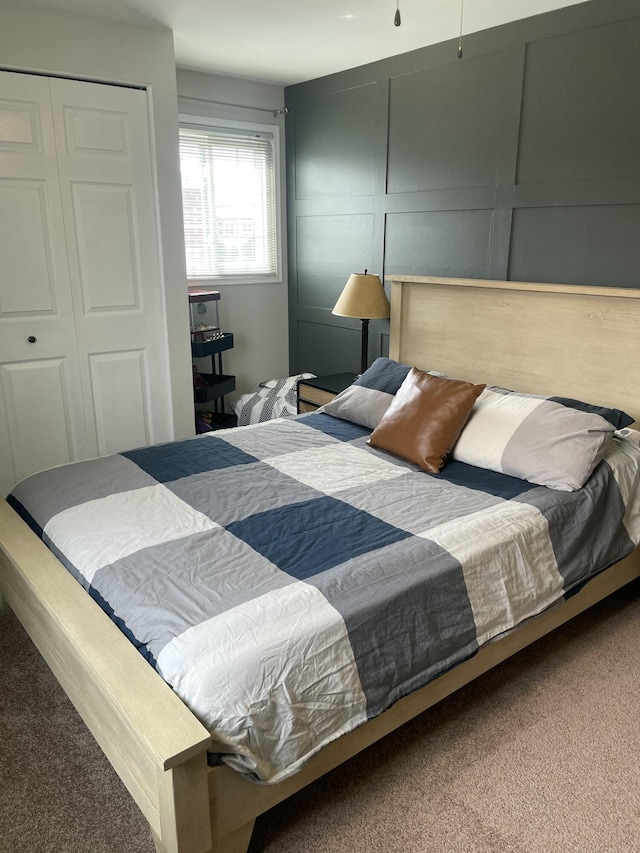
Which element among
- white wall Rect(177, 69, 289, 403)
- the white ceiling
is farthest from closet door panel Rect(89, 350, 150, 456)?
the white ceiling

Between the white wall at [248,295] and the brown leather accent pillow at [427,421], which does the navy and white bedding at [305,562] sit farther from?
the white wall at [248,295]

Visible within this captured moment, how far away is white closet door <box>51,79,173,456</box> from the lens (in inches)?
120

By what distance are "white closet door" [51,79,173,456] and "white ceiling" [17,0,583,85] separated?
16.0 inches

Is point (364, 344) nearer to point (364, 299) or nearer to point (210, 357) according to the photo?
point (364, 299)

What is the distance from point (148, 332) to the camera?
343cm

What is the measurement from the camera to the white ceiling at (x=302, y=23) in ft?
8.84

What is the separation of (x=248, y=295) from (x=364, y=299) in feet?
4.07

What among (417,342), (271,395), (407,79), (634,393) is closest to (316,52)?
(407,79)

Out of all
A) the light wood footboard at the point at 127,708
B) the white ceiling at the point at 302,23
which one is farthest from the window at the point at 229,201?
the light wood footboard at the point at 127,708

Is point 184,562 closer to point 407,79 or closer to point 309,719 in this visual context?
point 309,719

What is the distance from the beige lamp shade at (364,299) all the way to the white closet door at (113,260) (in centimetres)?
102

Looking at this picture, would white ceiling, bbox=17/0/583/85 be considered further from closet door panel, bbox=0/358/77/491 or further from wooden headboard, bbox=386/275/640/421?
closet door panel, bbox=0/358/77/491

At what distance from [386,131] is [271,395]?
1.70m

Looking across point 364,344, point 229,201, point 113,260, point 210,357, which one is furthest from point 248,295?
point 113,260
